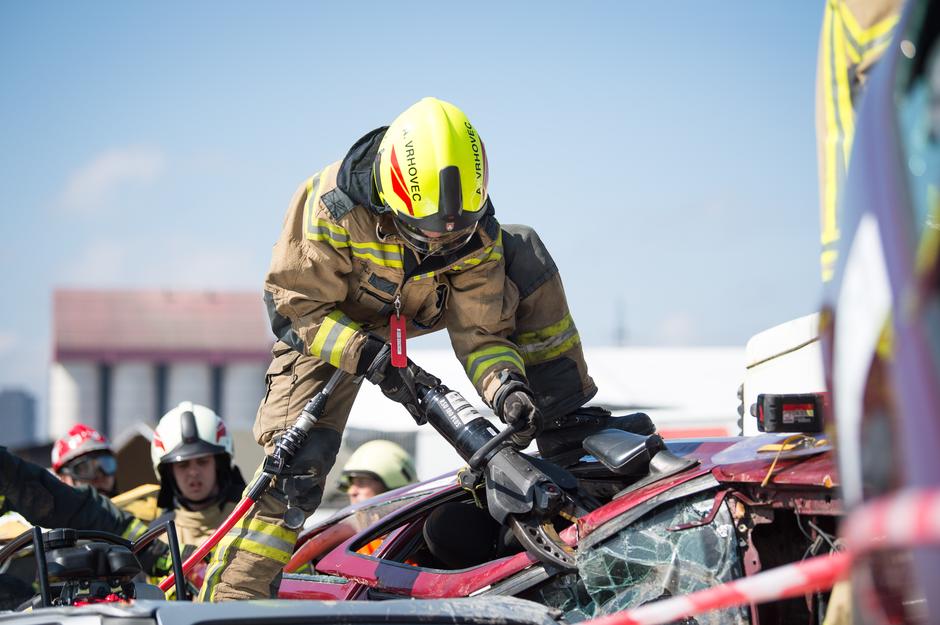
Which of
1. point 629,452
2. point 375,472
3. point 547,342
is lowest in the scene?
point 375,472

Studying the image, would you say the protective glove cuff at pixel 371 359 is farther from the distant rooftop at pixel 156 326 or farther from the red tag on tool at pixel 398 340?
the distant rooftop at pixel 156 326

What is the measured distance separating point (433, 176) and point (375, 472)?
4.06 meters

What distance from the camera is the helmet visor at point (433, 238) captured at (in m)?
3.75

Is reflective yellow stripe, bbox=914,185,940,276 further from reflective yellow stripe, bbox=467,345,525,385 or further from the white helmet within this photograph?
the white helmet

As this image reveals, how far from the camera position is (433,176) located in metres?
3.67

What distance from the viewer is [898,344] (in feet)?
3.59

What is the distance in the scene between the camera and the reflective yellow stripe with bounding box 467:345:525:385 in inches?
157

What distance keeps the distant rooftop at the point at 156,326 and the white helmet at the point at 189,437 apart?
32.8m

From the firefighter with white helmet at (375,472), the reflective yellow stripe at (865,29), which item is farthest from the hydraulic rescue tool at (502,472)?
the firefighter with white helmet at (375,472)

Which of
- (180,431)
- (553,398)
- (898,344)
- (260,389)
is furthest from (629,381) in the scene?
(260,389)

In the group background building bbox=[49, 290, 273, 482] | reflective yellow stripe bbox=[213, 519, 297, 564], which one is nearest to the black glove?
reflective yellow stripe bbox=[213, 519, 297, 564]

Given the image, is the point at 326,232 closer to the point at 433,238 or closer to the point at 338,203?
the point at 338,203

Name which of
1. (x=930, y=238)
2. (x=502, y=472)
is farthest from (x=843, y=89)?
(x=502, y=472)

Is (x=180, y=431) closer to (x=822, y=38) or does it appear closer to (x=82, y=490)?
(x=82, y=490)
